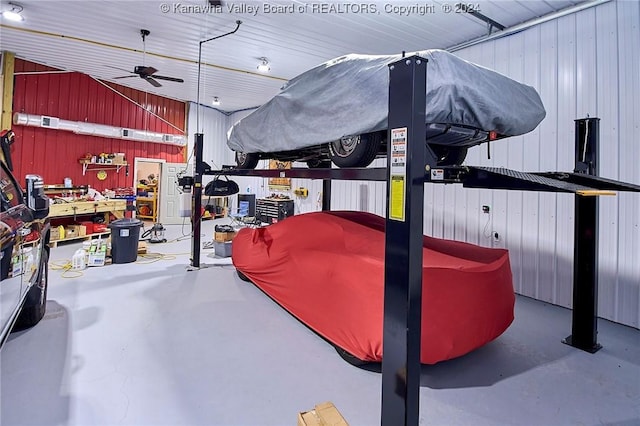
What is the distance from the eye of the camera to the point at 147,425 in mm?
1908

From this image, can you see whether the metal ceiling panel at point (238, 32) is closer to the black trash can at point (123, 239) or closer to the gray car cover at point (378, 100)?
the gray car cover at point (378, 100)

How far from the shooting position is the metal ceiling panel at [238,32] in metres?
4.27

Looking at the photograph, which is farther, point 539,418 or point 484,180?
point 539,418

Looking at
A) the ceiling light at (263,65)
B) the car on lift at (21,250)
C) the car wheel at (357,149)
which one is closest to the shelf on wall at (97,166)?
the ceiling light at (263,65)

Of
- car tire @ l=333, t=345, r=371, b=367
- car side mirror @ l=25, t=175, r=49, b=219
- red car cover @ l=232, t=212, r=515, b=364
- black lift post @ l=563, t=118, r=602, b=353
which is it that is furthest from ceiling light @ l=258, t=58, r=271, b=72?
car tire @ l=333, t=345, r=371, b=367

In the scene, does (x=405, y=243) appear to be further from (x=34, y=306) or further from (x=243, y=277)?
(x=243, y=277)

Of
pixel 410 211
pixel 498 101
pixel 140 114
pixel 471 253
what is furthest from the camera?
pixel 140 114

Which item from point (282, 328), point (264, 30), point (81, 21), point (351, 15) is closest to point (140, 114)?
point (81, 21)

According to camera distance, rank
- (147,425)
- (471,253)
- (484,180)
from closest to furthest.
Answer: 1. (484,180)
2. (147,425)
3. (471,253)

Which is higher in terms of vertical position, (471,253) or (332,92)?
(332,92)

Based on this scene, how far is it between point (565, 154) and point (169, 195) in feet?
30.1

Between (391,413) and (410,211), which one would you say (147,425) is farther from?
(410,211)

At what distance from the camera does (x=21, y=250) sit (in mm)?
2371

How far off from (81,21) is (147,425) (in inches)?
220
